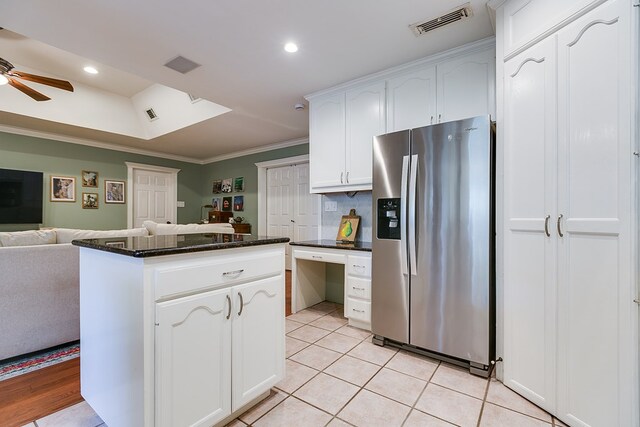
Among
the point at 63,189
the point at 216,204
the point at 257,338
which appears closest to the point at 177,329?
the point at 257,338

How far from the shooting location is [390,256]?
90.7 inches

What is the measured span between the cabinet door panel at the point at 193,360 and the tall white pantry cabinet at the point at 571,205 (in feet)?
5.45

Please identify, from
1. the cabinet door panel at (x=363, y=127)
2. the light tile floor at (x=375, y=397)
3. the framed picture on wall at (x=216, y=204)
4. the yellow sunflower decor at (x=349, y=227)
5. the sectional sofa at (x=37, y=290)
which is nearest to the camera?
the light tile floor at (x=375, y=397)

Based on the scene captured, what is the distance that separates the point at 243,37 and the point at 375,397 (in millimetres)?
2631

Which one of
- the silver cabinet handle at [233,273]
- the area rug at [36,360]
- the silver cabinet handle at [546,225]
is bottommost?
the area rug at [36,360]

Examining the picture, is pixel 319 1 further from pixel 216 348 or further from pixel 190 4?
pixel 216 348

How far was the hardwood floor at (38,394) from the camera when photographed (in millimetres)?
1539

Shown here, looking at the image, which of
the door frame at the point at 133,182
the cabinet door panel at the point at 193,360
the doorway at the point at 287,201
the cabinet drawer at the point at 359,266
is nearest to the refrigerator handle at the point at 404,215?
the cabinet drawer at the point at 359,266

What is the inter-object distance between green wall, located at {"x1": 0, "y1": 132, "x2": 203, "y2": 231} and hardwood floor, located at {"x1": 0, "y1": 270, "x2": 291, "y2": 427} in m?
4.17

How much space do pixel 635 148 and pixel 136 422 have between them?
2347 mm

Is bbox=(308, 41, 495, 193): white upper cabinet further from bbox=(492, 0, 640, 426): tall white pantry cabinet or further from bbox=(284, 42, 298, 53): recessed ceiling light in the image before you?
bbox=(284, 42, 298, 53): recessed ceiling light

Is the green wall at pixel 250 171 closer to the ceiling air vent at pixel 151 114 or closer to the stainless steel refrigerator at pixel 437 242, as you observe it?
the ceiling air vent at pixel 151 114

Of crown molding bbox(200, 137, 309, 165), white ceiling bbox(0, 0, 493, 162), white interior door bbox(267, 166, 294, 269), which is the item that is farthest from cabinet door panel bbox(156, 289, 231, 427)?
crown molding bbox(200, 137, 309, 165)

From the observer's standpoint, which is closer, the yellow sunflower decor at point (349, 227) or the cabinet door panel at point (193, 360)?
the cabinet door panel at point (193, 360)
